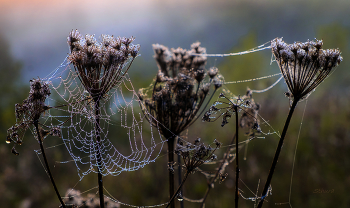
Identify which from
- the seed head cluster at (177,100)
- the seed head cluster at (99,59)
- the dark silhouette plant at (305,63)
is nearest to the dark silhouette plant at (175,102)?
the seed head cluster at (177,100)

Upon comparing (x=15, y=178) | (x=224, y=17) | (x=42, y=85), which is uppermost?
(x=224, y=17)

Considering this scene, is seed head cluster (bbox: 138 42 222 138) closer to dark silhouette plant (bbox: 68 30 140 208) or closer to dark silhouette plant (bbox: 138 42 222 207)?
dark silhouette plant (bbox: 138 42 222 207)

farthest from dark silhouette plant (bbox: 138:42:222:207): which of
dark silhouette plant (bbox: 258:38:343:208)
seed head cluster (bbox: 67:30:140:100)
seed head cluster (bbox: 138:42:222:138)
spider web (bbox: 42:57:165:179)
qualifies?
dark silhouette plant (bbox: 258:38:343:208)

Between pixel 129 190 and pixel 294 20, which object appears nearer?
pixel 129 190

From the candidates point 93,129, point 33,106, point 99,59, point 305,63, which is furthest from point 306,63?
point 93,129

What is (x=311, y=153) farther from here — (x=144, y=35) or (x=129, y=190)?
(x=144, y=35)

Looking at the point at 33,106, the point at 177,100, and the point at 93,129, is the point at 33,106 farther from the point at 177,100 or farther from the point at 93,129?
the point at 93,129

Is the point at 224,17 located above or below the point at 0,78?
above

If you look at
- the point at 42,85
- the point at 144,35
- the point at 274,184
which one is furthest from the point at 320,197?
the point at 144,35
